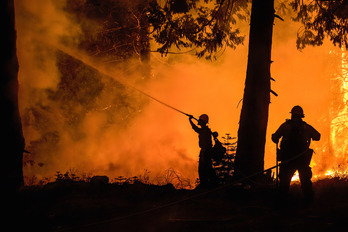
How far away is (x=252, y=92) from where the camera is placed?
6.31 m

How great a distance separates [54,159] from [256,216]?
34.8ft

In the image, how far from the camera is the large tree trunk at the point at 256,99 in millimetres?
6258

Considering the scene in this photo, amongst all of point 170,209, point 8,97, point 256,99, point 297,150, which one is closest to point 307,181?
point 297,150

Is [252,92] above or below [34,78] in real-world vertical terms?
below

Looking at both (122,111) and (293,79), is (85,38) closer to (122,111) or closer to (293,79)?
(122,111)

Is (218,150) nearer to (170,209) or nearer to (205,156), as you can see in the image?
(205,156)

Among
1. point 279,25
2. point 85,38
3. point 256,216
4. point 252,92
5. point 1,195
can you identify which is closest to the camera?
point 1,195

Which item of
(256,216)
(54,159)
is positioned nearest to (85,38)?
(54,159)

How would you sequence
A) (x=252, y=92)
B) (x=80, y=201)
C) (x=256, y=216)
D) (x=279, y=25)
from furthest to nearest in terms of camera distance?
(x=279, y=25), (x=252, y=92), (x=80, y=201), (x=256, y=216)

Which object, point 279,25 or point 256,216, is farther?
point 279,25

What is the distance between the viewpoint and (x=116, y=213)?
4895 millimetres

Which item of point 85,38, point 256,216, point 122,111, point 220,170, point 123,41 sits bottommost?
point 256,216

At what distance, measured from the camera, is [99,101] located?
1455 cm

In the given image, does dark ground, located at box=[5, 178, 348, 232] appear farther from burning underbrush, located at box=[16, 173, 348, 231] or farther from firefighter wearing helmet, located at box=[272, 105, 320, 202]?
firefighter wearing helmet, located at box=[272, 105, 320, 202]
